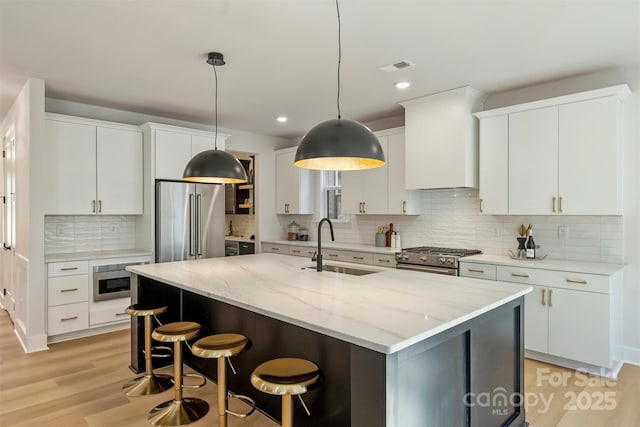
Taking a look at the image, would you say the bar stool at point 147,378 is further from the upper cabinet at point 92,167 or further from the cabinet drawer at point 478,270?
the cabinet drawer at point 478,270

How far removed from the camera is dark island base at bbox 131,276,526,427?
4.90ft

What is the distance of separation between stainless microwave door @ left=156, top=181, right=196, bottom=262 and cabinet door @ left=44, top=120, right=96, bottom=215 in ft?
2.43

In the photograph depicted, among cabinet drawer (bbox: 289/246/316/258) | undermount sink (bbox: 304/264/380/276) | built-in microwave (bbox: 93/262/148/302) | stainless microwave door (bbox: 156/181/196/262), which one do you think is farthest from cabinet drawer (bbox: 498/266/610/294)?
built-in microwave (bbox: 93/262/148/302)

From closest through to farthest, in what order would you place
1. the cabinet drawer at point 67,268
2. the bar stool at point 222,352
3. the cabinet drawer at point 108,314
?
the bar stool at point 222,352
the cabinet drawer at point 67,268
the cabinet drawer at point 108,314

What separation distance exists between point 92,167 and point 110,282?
133cm

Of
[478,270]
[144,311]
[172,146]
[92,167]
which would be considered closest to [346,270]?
[478,270]

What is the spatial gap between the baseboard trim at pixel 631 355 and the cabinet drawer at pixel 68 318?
210 inches

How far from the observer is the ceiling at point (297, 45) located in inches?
97.3

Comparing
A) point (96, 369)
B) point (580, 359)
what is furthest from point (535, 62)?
point (96, 369)

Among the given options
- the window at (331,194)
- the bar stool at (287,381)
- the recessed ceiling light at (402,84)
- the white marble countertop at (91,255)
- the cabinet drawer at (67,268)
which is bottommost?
the bar stool at (287,381)

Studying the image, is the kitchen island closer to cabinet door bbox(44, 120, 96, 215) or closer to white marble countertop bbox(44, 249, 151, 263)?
white marble countertop bbox(44, 249, 151, 263)

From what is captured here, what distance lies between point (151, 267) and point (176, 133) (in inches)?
91.9

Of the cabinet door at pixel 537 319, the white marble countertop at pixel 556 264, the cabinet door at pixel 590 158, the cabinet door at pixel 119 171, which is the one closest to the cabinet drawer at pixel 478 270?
the white marble countertop at pixel 556 264

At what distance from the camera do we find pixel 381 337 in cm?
143
